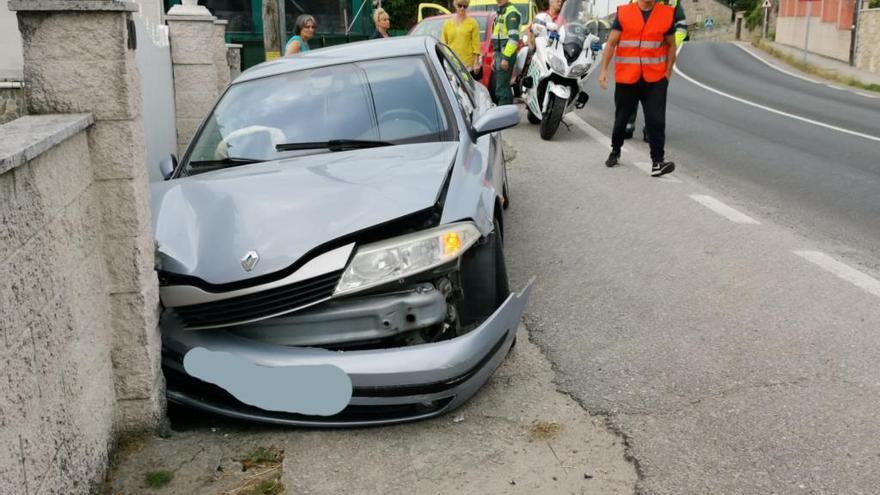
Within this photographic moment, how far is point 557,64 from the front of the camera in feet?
37.8

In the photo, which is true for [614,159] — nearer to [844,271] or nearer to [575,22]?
[575,22]

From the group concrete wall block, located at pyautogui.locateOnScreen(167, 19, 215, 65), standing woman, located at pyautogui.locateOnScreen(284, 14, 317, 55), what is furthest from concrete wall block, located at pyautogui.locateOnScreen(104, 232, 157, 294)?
concrete wall block, located at pyautogui.locateOnScreen(167, 19, 215, 65)

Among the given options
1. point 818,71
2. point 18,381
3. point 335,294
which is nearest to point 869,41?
point 818,71

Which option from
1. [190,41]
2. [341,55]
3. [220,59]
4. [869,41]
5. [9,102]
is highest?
[341,55]

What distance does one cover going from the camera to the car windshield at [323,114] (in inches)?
196

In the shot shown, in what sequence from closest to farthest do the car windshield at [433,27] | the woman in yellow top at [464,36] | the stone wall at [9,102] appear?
the stone wall at [9,102] → the woman in yellow top at [464,36] → the car windshield at [433,27]

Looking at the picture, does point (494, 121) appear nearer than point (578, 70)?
Yes

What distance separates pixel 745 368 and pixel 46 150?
3046mm

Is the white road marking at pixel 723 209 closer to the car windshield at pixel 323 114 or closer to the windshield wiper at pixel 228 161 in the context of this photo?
the car windshield at pixel 323 114

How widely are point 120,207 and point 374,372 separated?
1.16m

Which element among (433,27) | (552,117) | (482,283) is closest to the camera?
(482,283)

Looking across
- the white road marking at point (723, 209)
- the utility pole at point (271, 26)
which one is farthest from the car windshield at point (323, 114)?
the utility pole at point (271, 26)

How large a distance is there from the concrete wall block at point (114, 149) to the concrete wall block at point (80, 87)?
0.04m

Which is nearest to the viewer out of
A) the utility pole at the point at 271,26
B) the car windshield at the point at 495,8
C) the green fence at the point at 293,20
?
the utility pole at the point at 271,26
